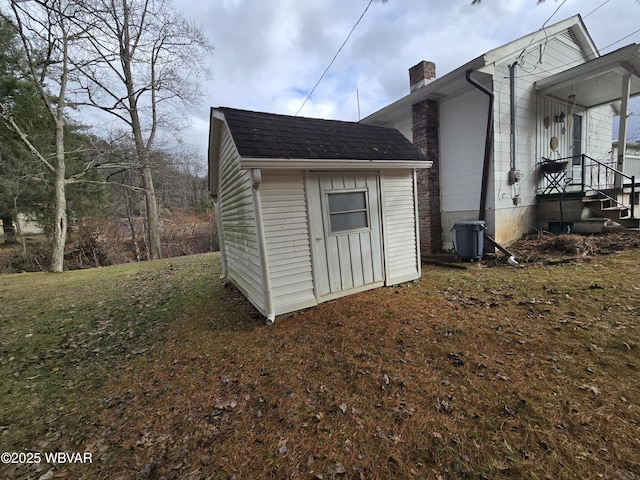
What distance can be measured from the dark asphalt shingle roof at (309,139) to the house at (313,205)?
0.06ft

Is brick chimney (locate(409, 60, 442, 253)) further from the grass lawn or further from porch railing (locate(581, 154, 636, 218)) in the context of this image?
porch railing (locate(581, 154, 636, 218))

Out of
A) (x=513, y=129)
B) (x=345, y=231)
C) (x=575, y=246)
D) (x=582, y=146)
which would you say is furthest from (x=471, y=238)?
(x=582, y=146)

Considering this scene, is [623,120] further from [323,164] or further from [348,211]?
[323,164]

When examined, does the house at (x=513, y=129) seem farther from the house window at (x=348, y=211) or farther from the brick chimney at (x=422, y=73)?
the house window at (x=348, y=211)

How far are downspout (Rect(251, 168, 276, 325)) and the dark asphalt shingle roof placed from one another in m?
0.36

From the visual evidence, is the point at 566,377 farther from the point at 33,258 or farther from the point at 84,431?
the point at 33,258

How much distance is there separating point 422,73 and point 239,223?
7.90 m

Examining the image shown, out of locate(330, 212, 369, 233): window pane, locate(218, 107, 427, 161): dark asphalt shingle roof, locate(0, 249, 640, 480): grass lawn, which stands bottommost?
locate(0, 249, 640, 480): grass lawn

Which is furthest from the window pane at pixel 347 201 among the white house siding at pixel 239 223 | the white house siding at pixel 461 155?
the white house siding at pixel 461 155

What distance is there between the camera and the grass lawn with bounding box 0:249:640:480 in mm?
1934

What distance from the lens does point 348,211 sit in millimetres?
4848

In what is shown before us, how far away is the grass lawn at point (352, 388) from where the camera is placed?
1934 mm

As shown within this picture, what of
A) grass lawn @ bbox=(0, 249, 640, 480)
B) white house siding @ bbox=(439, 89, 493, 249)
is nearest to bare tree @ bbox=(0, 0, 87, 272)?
grass lawn @ bbox=(0, 249, 640, 480)

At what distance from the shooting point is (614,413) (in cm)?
207
